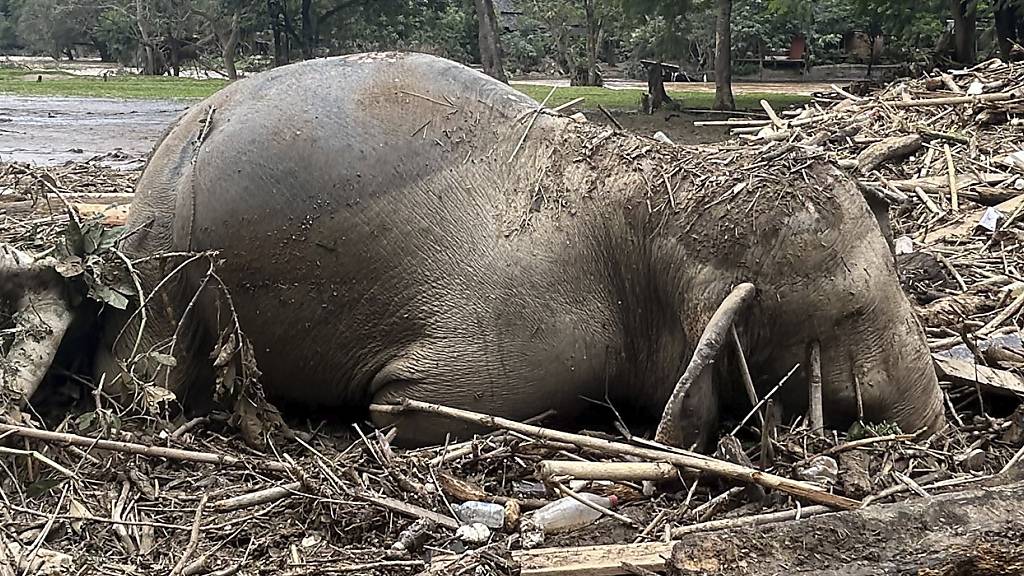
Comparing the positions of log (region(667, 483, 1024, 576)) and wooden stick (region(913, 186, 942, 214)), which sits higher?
wooden stick (region(913, 186, 942, 214))

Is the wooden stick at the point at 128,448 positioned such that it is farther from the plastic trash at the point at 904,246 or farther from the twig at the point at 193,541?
the plastic trash at the point at 904,246

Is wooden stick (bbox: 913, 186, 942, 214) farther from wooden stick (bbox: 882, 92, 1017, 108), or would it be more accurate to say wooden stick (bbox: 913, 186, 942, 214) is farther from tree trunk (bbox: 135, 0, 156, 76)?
tree trunk (bbox: 135, 0, 156, 76)

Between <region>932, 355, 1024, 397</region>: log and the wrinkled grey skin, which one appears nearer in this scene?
the wrinkled grey skin

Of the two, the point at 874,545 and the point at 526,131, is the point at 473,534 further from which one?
the point at 526,131

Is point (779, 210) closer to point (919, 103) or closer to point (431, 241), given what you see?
point (431, 241)

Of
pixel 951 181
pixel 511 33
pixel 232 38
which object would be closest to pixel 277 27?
pixel 232 38

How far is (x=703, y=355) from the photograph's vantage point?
3.85 meters

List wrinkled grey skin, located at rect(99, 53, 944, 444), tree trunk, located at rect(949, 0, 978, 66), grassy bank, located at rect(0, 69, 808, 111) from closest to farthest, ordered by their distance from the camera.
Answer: wrinkled grey skin, located at rect(99, 53, 944, 444)
tree trunk, located at rect(949, 0, 978, 66)
grassy bank, located at rect(0, 69, 808, 111)

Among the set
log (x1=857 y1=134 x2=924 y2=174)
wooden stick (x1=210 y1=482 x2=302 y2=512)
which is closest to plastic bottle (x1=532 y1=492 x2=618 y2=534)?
wooden stick (x1=210 y1=482 x2=302 y2=512)

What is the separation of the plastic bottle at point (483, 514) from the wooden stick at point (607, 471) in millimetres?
195

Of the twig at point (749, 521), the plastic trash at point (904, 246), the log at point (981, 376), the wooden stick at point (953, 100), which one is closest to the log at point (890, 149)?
the wooden stick at point (953, 100)

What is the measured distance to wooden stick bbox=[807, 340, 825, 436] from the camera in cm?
403

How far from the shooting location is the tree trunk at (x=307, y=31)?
1750 inches

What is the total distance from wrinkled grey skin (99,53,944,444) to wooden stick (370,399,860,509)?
303 millimetres
